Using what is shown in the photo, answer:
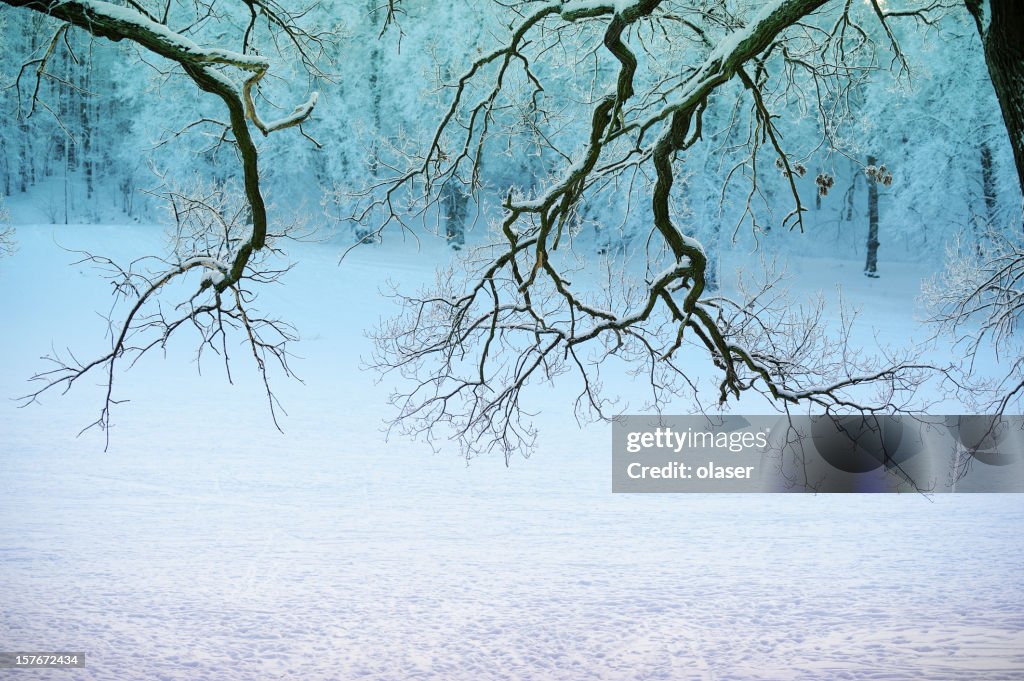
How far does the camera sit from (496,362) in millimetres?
9438

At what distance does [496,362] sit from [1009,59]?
270 inches

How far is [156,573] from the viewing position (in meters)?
6.09

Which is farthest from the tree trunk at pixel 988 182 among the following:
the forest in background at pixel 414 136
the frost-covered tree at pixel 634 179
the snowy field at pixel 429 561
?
the frost-covered tree at pixel 634 179

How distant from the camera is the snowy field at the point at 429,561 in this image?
5086 millimetres

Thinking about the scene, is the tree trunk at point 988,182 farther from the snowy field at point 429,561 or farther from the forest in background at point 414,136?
the snowy field at point 429,561

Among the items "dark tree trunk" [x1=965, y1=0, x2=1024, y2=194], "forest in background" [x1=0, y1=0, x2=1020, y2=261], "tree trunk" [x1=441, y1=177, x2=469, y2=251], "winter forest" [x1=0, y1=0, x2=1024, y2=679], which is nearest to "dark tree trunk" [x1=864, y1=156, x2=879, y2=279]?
"forest in background" [x1=0, y1=0, x2=1020, y2=261]

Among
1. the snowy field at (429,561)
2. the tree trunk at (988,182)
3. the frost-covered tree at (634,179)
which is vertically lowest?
the snowy field at (429,561)

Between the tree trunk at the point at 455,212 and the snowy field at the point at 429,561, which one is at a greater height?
the tree trunk at the point at 455,212

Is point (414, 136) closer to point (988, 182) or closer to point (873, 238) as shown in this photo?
point (988, 182)

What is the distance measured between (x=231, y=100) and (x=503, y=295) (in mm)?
4943

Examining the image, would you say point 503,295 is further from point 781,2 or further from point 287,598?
point 781,2

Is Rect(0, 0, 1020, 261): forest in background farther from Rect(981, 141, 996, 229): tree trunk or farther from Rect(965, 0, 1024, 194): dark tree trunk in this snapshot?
Rect(965, 0, 1024, 194): dark tree trunk

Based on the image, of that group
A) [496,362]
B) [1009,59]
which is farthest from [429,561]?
[1009,59]

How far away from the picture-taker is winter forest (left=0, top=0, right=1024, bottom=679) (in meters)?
4.44
